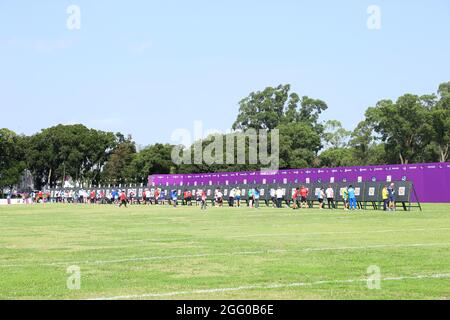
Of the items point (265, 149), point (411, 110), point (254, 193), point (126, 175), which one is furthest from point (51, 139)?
point (254, 193)

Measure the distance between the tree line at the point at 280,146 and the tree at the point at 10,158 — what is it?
0.52 ft

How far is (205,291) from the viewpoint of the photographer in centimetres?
1120

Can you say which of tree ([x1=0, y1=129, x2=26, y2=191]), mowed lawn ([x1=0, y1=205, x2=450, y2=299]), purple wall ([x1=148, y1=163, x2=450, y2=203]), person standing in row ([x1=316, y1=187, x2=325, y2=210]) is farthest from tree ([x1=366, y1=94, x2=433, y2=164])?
mowed lawn ([x1=0, y1=205, x2=450, y2=299])

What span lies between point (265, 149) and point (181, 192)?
97.9ft

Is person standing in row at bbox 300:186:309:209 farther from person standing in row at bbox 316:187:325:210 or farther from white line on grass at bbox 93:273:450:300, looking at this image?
white line on grass at bbox 93:273:450:300

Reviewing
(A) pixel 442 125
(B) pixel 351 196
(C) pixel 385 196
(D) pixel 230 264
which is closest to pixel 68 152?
(A) pixel 442 125

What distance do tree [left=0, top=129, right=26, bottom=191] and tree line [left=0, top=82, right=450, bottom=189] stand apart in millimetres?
159

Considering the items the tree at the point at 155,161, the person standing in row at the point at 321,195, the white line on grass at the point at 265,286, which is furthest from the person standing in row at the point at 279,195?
the tree at the point at 155,161

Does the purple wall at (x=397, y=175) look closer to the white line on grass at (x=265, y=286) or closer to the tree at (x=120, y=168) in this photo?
the tree at (x=120, y=168)

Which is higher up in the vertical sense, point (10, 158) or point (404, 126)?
point (404, 126)

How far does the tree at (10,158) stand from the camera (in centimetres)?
11950

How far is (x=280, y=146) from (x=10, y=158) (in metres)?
47.4

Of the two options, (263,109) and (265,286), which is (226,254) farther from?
(263,109)

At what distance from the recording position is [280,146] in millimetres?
105062
